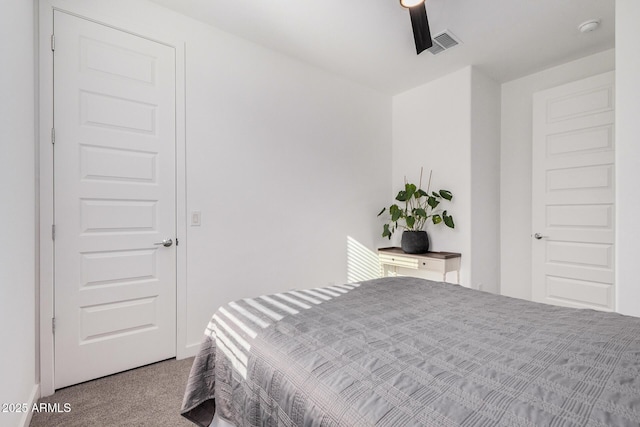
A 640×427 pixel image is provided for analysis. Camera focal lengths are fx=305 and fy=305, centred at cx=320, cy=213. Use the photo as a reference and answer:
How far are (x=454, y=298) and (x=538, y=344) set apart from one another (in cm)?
58

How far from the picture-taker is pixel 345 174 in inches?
139

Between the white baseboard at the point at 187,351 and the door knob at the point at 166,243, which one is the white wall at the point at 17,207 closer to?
the door knob at the point at 166,243

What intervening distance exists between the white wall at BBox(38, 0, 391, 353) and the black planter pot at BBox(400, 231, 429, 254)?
47cm

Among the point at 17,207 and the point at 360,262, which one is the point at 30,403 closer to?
the point at 17,207

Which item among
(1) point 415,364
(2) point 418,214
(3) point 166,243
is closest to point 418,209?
(2) point 418,214

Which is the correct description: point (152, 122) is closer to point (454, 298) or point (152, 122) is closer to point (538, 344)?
point (454, 298)

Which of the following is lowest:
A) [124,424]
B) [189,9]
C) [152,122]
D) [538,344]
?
[124,424]

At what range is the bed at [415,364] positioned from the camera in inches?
28.0

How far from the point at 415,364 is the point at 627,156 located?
2023 millimetres

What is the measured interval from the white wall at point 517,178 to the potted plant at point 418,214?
2.59ft

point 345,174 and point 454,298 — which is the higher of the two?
point 345,174

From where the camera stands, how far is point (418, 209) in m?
3.47

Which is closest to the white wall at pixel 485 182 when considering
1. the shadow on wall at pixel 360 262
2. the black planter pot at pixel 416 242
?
the black planter pot at pixel 416 242

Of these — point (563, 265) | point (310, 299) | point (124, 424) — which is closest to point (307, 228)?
point (310, 299)
